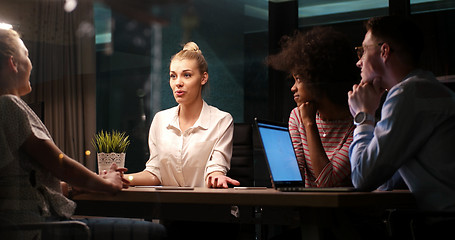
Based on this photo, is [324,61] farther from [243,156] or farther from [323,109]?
[243,156]

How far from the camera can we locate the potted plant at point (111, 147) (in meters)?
1.95

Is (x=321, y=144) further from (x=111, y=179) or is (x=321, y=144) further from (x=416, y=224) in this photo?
(x=111, y=179)

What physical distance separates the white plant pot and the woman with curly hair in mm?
723

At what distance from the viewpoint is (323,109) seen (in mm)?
2174

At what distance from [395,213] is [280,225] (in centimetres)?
36

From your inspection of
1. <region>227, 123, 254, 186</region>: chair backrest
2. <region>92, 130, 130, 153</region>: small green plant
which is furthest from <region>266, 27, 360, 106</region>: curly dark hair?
<region>92, 130, 130, 153</region>: small green plant

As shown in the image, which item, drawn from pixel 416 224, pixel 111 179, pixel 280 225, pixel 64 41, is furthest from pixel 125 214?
pixel 416 224

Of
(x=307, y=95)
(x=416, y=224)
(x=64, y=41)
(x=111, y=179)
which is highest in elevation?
(x=64, y=41)

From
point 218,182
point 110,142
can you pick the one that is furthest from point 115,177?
point 218,182

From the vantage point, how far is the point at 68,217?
1.74 m

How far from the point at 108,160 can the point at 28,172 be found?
0.34 metres

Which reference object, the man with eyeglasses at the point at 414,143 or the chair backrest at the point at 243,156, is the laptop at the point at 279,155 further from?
the chair backrest at the point at 243,156

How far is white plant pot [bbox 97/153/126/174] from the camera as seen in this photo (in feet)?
6.19

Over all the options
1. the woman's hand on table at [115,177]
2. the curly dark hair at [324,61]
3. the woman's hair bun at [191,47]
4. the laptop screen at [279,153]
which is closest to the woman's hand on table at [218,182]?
the laptop screen at [279,153]
